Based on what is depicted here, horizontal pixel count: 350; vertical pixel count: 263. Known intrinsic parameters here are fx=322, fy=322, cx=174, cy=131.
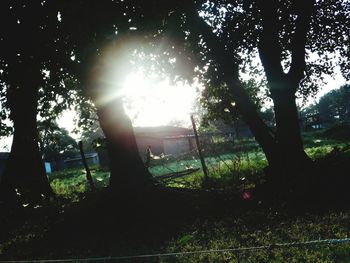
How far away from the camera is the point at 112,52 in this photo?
22.5 ft

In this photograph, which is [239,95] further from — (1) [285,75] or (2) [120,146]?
(2) [120,146]

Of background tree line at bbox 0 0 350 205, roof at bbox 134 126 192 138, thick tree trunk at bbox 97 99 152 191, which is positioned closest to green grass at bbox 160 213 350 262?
background tree line at bbox 0 0 350 205

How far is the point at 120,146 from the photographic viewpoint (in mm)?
11375

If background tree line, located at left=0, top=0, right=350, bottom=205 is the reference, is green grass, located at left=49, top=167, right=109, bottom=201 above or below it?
below

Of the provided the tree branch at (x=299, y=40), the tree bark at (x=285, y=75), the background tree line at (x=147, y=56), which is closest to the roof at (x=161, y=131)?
the background tree line at (x=147, y=56)

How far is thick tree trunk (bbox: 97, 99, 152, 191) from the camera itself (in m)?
11.1

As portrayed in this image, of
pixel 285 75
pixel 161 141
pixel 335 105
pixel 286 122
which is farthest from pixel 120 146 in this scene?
pixel 335 105

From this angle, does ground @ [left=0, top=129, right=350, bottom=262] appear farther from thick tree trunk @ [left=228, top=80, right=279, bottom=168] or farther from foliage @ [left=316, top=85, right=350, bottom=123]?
foliage @ [left=316, top=85, right=350, bottom=123]

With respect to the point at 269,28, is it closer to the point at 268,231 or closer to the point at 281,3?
the point at 281,3

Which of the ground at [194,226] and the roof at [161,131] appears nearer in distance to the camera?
the ground at [194,226]

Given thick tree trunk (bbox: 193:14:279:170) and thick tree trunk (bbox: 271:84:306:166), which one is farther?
thick tree trunk (bbox: 271:84:306:166)

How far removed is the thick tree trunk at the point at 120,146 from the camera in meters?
11.1

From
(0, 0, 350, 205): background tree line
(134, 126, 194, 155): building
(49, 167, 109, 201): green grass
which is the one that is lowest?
(49, 167, 109, 201): green grass

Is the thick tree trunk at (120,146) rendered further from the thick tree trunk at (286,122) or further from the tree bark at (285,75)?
the tree bark at (285,75)
